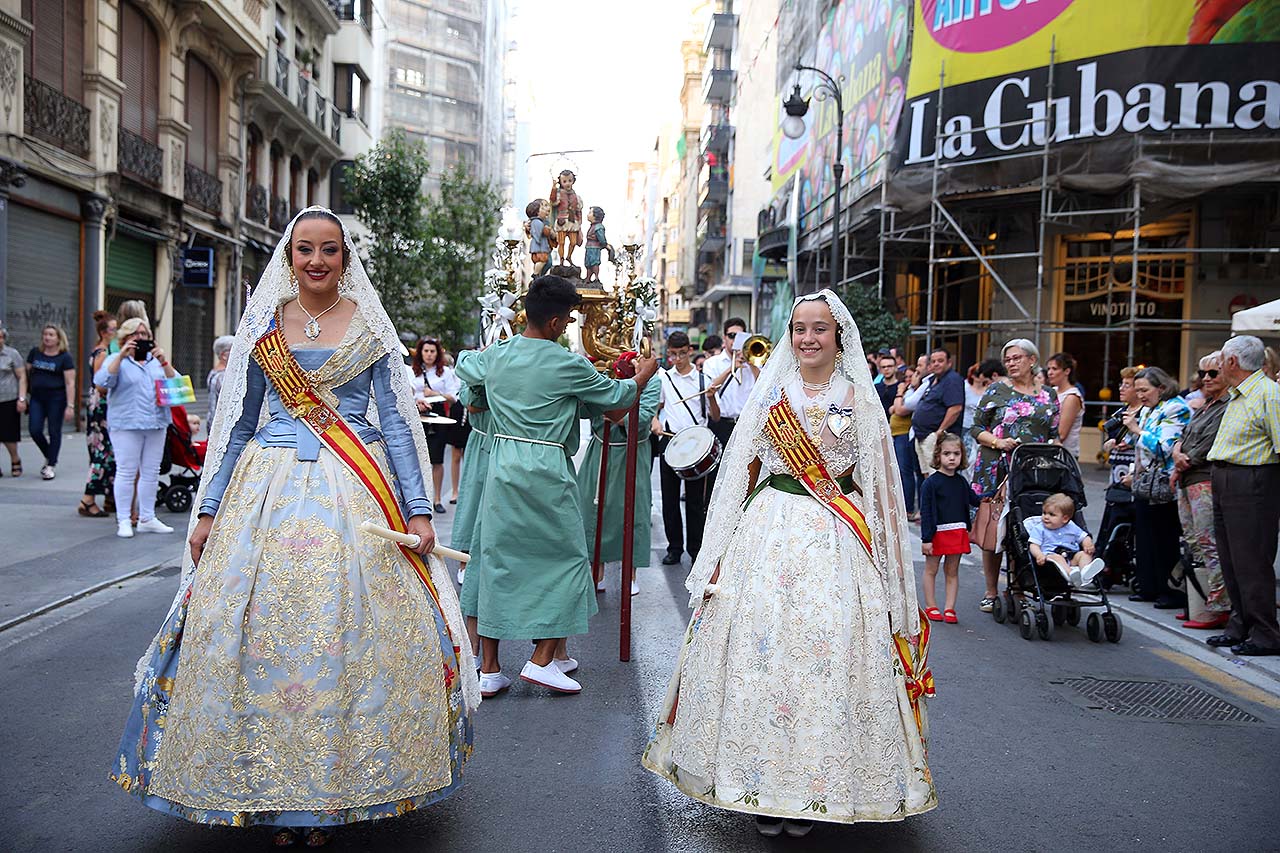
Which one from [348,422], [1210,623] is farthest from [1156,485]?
[348,422]

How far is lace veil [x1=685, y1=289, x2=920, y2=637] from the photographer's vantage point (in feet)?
13.0

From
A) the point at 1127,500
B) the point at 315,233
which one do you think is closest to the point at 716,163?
the point at 1127,500

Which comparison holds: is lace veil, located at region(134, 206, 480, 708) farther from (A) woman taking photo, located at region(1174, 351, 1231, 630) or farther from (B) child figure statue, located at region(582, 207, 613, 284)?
(B) child figure statue, located at region(582, 207, 613, 284)

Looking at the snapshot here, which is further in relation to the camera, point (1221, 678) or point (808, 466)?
point (1221, 678)

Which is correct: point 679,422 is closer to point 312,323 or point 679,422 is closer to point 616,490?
point 616,490

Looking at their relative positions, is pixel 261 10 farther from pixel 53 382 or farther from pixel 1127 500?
pixel 1127 500

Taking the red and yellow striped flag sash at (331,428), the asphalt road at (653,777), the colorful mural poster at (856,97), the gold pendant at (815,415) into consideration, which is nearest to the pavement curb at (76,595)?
the asphalt road at (653,777)

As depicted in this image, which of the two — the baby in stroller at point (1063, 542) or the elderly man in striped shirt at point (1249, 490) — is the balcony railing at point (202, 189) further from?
the elderly man in striped shirt at point (1249, 490)

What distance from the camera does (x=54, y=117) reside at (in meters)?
17.1

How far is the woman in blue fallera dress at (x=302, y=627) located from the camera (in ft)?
10.9

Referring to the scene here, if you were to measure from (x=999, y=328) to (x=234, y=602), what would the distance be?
1872 cm

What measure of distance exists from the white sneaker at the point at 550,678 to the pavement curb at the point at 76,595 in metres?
3.24

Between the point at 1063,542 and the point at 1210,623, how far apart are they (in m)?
1.24

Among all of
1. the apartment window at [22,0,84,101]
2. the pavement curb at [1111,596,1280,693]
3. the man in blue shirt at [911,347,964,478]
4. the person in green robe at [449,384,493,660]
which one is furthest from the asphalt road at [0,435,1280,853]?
the apartment window at [22,0,84,101]
